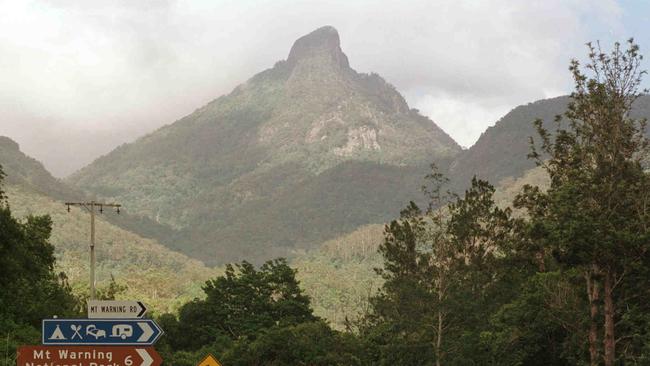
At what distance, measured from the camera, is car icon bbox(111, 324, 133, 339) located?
14.4m

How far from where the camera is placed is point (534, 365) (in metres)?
45.0

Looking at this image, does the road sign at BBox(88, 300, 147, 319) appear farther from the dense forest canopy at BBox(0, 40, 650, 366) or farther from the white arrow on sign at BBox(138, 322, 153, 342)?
the dense forest canopy at BBox(0, 40, 650, 366)

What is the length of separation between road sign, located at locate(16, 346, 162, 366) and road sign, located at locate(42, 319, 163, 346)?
0.13 meters

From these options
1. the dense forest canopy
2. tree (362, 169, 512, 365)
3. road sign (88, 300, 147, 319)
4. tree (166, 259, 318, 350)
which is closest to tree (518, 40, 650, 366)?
the dense forest canopy

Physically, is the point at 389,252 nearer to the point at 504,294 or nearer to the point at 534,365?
the point at 504,294

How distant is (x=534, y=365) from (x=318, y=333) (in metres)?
16.6

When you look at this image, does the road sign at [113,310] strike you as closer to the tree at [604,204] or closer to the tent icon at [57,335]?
the tent icon at [57,335]

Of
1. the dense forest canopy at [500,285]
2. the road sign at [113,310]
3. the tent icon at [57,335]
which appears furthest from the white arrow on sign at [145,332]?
the dense forest canopy at [500,285]

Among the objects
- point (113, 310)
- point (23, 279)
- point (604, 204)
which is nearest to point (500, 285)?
point (604, 204)

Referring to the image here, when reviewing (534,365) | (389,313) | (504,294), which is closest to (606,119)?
(534,365)

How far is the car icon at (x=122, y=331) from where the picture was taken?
14422mm

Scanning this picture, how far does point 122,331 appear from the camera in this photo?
14.4 metres

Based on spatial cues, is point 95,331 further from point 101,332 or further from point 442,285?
point 442,285

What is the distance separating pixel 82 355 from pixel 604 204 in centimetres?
2475
